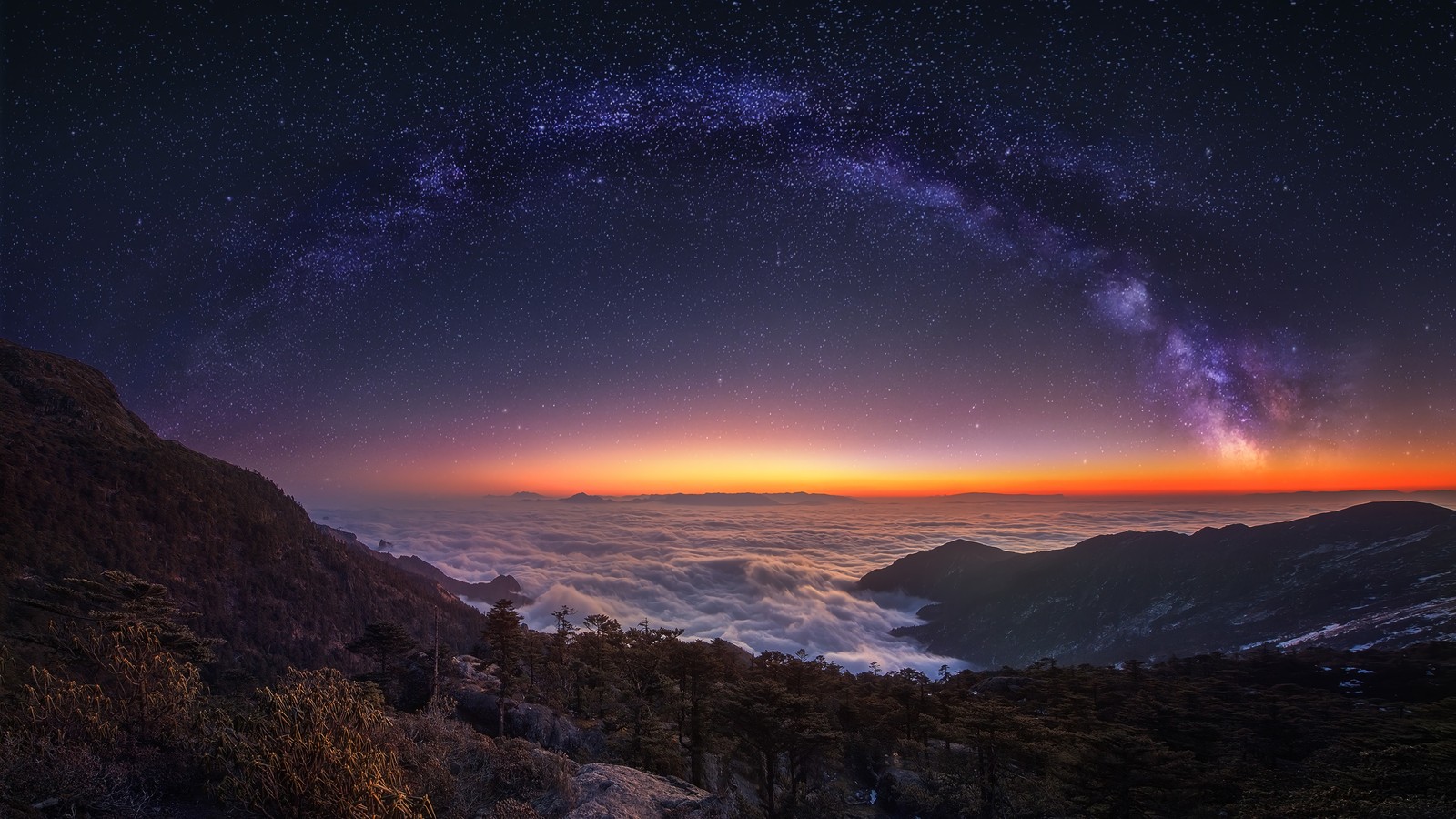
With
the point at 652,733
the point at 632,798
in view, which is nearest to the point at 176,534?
the point at 652,733

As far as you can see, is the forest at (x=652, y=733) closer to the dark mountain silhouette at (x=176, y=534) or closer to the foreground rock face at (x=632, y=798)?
the foreground rock face at (x=632, y=798)

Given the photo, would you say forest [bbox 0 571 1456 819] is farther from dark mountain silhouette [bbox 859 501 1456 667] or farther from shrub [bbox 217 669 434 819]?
dark mountain silhouette [bbox 859 501 1456 667]

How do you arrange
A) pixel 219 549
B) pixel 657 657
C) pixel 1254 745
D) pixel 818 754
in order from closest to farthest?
pixel 818 754
pixel 1254 745
pixel 657 657
pixel 219 549

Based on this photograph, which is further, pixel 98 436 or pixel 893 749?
pixel 98 436

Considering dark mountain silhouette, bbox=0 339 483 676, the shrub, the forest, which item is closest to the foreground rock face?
the forest

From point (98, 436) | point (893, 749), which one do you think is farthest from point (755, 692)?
point (98, 436)

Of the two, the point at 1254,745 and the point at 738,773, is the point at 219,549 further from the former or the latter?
the point at 1254,745

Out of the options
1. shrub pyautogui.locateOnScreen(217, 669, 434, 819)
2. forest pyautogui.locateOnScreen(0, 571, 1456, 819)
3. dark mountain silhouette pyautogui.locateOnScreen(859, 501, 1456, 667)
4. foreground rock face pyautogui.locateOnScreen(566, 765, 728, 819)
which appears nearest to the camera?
shrub pyautogui.locateOnScreen(217, 669, 434, 819)
